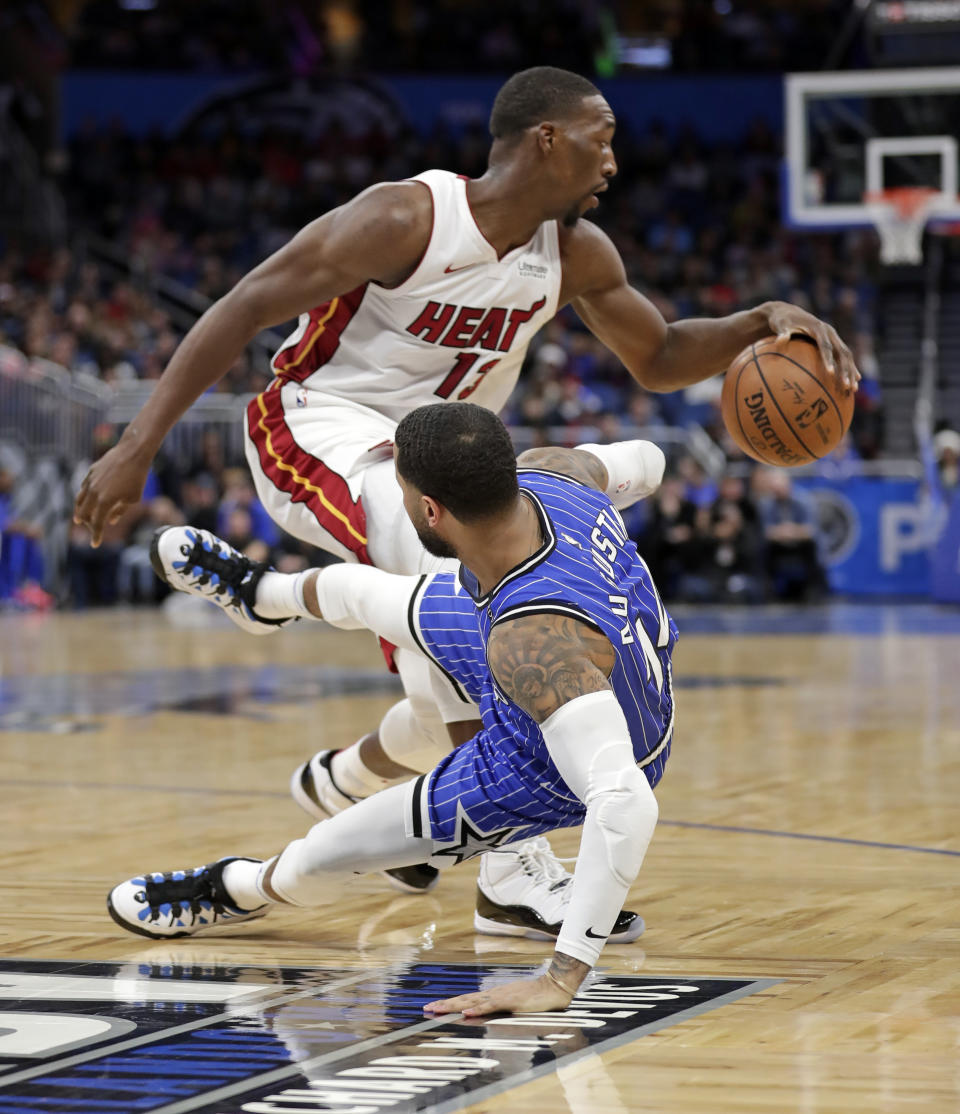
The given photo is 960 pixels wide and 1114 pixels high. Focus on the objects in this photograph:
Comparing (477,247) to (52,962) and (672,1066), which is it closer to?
(52,962)

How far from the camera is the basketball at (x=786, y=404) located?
4.63m

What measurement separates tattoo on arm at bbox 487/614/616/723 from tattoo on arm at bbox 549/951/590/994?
0.44 metres

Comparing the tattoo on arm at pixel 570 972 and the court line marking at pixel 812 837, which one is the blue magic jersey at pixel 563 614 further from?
the court line marking at pixel 812 837

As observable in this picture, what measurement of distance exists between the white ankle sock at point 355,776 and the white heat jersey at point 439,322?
3.19ft

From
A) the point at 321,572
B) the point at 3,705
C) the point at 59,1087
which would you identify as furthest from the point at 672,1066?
the point at 3,705

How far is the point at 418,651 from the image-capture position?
3.95 metres

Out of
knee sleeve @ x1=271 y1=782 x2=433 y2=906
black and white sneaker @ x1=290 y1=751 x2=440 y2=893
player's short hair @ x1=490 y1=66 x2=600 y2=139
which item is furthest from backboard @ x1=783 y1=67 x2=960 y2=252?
knee sleeve @ x1=271 y1=782 x2=433 y2=906

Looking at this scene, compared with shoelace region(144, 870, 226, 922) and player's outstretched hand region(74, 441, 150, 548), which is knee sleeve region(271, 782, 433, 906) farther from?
player's outstretched hand region(74, 441, 150, 548)

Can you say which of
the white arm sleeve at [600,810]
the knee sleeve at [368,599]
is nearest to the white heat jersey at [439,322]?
the knee sleeve at [368,599]

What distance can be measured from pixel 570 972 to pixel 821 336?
6.88 feet

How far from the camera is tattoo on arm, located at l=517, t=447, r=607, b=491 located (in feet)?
12.8

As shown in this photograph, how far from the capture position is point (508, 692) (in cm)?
327

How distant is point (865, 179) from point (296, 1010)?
14.5 m

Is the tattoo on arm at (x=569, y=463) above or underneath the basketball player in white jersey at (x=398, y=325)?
underneath
